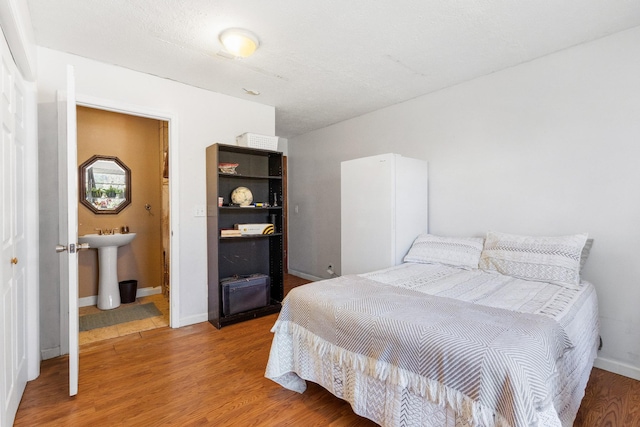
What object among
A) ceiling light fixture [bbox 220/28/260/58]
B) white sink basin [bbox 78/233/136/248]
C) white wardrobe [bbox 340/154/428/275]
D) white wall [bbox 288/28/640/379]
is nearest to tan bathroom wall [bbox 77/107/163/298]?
white sink basin [bbox 78/233/136/248]

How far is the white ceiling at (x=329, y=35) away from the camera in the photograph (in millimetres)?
1911

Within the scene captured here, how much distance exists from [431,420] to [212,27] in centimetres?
260

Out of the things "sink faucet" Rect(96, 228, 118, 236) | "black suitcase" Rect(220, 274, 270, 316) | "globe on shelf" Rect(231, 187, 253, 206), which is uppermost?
"globe on shelf" Rect(231, 187, 253, 206)

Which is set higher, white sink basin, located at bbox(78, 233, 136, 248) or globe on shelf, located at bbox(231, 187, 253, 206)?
globe on shelf, located at bbox(231, 187, 253, 206)

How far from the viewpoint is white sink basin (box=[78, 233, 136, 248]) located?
10.9 feet

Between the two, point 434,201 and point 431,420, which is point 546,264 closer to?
point 434,201

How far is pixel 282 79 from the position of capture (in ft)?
9.76

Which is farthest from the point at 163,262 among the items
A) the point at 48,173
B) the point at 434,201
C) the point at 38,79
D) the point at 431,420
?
the point at 431,420

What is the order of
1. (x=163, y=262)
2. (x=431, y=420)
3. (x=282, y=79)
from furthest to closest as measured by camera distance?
(x=163, y=262) < (x=282, y=79) < (x=431, y=420)

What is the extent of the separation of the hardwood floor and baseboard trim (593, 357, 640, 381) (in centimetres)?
6

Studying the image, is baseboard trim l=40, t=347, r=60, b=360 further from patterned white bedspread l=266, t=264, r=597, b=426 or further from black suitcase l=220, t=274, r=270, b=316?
patterned white bedspread l=266, t=264, r=597, b=426

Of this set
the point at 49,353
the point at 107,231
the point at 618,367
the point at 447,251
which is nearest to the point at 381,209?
the point at 447,251

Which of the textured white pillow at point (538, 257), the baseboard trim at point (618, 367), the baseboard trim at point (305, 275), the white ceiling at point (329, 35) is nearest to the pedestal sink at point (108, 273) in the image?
the white ceiling at point (329, 35)

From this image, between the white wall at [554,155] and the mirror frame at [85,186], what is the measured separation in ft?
11.0
